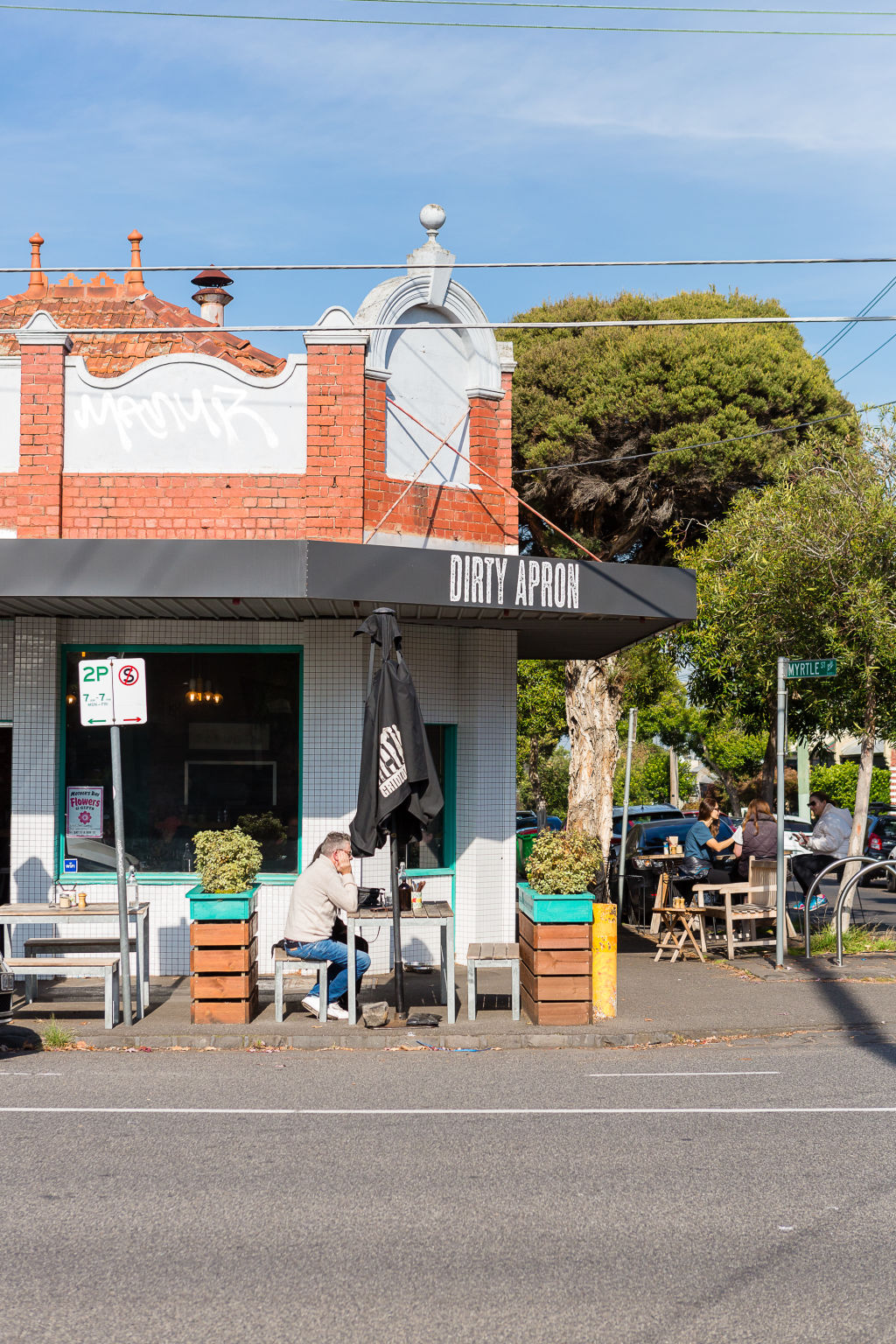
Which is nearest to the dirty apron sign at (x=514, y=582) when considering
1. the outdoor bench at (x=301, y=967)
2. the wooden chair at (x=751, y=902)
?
the outdoor bench at (x=301, y=967)

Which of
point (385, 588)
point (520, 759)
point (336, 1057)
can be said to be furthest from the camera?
point (520, 759)

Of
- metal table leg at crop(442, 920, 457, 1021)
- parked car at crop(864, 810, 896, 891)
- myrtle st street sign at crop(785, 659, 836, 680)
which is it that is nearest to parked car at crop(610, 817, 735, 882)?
myrtle st street sign at crop(785, 659, 836, 680)

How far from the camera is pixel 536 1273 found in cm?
467

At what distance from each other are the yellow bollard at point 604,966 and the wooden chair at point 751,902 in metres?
3.49

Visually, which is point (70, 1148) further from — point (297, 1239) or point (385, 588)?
point (385, 588)

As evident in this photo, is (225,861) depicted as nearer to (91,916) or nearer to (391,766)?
(91,916)

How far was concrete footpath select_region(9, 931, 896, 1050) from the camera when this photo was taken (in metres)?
9.40

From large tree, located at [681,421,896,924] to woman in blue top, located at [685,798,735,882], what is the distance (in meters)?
1.48

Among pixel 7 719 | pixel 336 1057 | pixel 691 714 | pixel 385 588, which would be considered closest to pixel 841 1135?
pixel 336 1057

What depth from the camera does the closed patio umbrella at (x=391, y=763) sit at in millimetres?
9641

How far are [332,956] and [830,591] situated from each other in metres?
7.21

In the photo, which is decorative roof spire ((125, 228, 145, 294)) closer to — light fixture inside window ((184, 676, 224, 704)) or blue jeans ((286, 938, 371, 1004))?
light fixture inside window ((184, 676, 224, 704))

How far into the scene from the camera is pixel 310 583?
10.6 metres

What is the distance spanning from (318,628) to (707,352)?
1388 centimetres
